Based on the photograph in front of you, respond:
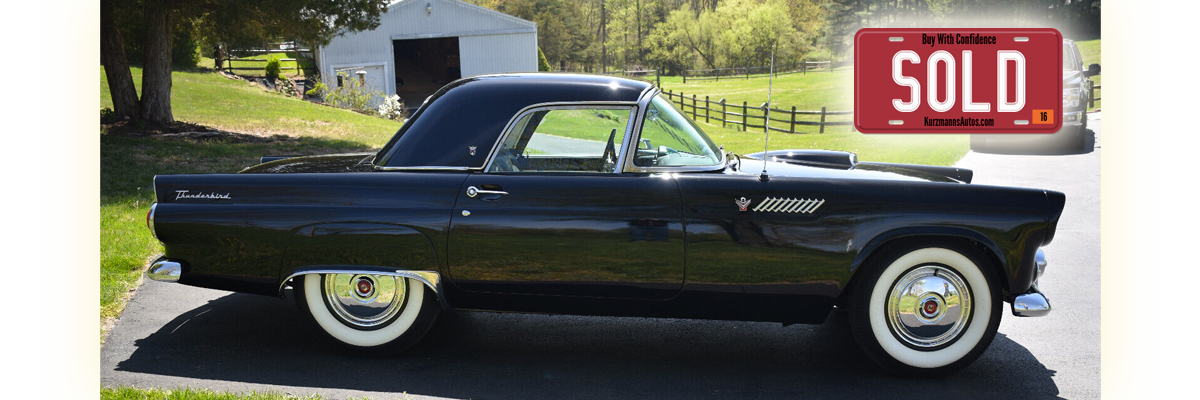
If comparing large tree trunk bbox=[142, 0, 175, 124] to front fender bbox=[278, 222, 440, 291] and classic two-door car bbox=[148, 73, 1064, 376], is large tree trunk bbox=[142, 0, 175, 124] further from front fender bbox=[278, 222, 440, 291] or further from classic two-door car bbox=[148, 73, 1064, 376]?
front fender bbox=[278, 222, 440, 291]

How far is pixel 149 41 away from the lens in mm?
14023

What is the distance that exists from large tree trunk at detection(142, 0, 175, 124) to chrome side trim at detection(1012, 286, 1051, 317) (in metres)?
13.9

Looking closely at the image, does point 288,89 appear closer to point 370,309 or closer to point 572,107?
point 370,309

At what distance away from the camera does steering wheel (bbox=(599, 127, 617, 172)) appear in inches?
164

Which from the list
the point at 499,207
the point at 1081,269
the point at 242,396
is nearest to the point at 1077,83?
the point at 1081,269

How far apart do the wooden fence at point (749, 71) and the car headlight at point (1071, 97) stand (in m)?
16.8

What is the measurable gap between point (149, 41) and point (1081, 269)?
13.9 metres

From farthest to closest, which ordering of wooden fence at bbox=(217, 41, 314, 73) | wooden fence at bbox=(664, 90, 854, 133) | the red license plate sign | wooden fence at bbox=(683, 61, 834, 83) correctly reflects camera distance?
wooden fence at bbox=(217, 41, 314, 73), wooden fence at bbox=(683, 61, 834, 83), wooden fence at bbox=(664, 90, 854, 133), the red license plate sign

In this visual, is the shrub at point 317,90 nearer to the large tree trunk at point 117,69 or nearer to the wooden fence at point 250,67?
the wooden fence at point 250,67

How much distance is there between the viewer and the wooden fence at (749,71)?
3112 centimetres

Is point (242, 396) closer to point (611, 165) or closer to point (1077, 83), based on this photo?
point (611, 165)

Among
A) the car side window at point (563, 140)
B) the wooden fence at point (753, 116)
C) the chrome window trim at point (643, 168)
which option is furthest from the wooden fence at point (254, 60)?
the chrome window trim at point (643, 168)

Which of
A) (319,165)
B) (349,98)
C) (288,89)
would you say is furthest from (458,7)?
(319,165)

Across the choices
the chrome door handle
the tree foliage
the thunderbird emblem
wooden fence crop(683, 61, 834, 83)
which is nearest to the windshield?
the thunderbird emblem
